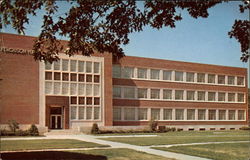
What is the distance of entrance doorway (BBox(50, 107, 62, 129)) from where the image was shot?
3353cm

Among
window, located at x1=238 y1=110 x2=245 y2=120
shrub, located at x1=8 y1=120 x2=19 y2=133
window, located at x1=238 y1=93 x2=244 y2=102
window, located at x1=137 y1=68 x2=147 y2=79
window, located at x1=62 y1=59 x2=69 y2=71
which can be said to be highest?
window, located at x1=62 y1=59 x2=69 y2=71

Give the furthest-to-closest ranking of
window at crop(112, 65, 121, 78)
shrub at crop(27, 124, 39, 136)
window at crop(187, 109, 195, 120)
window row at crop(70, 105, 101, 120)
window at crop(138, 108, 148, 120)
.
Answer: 1. window at crop(187, 109, 195, 120)
2. window at crop(138, 108, 148, 120)
3. window at crop(112, 65, 121, 78)
4. window row at crop(70, 105, 101, 120)
5. shrub at crop(27, 124, 39, 136)

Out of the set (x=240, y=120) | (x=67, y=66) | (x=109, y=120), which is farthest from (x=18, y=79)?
(x=240, y=120)

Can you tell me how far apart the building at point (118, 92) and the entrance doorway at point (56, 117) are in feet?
0.18

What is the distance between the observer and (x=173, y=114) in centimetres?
4256

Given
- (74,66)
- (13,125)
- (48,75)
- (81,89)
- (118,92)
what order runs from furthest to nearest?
(118,92), (81,89), (74,66), (48,75), (13,125)

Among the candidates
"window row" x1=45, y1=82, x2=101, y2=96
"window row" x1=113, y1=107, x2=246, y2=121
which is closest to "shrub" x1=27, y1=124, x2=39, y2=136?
"window row" x1=45, y1=82, x2=101, y2=96

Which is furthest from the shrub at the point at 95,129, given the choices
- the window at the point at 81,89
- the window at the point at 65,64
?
the window at the point at 65,64

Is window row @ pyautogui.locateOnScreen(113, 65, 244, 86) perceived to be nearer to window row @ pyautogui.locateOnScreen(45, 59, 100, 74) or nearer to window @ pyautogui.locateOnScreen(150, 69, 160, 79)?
window @ pyautogui.locateOnScreen(150, 69, 160, 79)

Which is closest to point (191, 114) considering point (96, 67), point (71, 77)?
point (96, 67)

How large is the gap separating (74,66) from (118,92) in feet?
26.2

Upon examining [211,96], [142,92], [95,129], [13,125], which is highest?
[142,92]

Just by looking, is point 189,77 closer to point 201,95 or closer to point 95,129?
point 201,95

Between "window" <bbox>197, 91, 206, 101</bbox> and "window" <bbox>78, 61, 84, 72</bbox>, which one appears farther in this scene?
"window" <bbox>197, 91, 206, 101</bbox>
